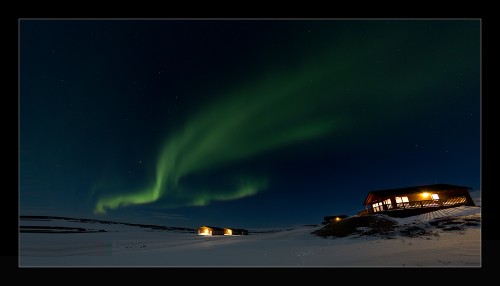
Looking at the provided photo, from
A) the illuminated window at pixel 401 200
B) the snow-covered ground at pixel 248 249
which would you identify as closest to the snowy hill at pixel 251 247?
the snow-covered ground at pixel 248 249

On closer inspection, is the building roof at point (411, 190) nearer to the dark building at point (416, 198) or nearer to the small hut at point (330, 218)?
the dark building at point (416, 198)

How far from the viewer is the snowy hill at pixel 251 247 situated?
966cm

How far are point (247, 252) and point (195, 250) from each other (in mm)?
1500

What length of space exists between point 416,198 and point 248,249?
5.69 m

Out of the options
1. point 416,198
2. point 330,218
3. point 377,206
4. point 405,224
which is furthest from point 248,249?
point 416,198

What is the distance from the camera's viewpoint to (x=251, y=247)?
10.1m

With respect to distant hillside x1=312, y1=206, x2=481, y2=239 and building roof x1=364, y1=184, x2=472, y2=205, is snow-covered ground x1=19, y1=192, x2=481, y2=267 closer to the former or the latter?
distant hillside x1=312, y1=206, x2=481, y2=239

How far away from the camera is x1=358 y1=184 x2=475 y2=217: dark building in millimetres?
10539

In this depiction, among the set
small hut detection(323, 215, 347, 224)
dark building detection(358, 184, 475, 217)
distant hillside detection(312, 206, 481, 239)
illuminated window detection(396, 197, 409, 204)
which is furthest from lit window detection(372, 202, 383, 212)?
small hut detection(323, 215, 347, 224)
